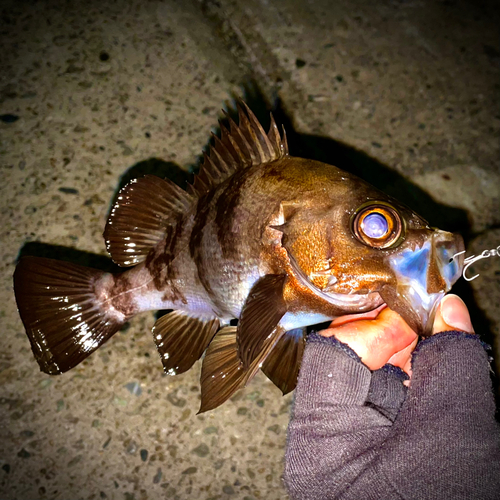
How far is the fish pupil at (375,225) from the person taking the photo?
1437 millimetres

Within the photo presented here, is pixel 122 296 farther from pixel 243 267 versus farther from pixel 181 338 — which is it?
pixel 243 267

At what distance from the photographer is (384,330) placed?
1.71 m

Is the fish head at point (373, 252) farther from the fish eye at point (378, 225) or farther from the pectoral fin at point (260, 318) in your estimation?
the pectoral fin at point (260, 318)

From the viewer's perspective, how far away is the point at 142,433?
2.28m

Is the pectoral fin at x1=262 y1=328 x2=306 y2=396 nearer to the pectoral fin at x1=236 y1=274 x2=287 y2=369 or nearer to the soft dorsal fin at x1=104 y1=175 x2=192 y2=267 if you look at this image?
the pectoral fin at x1=236 y1=274 x2=287 y2=369

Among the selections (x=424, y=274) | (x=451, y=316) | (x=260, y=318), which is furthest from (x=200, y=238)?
(x=451, y=316)

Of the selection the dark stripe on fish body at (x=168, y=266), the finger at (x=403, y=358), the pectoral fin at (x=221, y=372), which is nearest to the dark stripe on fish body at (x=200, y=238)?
the dark stripe on fish body at (x=168, y=266)

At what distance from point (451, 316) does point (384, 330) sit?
30cm

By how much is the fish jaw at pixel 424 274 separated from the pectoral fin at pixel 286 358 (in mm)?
622

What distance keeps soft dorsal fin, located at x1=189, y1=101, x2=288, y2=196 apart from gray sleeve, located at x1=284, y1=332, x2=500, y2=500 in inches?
31.3

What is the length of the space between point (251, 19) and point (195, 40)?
1.54 feet

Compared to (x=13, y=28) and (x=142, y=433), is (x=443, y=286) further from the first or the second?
(x=13, y=28)

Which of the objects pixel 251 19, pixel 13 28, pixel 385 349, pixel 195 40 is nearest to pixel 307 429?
pixel 385 349

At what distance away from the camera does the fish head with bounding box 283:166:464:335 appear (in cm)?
143
